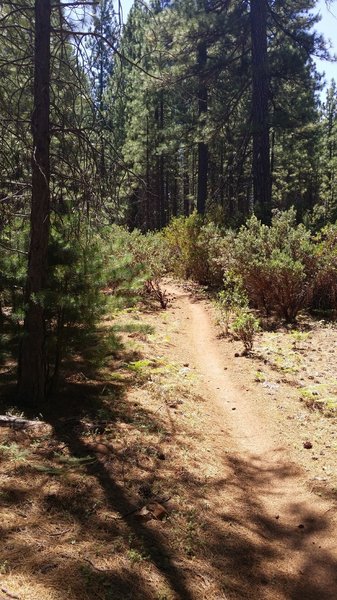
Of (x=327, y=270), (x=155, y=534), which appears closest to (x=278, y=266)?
(x=327, y=270)

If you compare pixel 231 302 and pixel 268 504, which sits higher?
pixel 231 302

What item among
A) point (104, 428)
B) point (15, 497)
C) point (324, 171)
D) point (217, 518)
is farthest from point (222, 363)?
point (324, 171)

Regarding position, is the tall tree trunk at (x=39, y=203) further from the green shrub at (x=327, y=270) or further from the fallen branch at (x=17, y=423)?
the green shrub at (x=327, y=270)

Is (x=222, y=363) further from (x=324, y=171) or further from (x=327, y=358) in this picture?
(x=324, y=171)

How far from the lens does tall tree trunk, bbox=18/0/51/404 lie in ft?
14.5

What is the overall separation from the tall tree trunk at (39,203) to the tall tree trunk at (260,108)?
8.64 meters

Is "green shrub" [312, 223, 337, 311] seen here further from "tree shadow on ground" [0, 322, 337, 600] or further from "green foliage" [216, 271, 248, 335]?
"tree shadow on ground" [0, 322, 337, 600]

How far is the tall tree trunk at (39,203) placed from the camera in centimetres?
443

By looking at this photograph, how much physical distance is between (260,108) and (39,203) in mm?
10446

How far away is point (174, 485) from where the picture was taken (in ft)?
12.4

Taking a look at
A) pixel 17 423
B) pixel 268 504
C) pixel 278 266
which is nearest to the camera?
pixel 268 504

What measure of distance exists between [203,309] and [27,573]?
347 inches

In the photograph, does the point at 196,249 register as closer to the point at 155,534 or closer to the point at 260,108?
the point at 260,108

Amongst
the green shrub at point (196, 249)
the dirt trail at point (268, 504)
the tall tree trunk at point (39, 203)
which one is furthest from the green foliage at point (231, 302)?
the tall tree trunk at point (39, 203)
